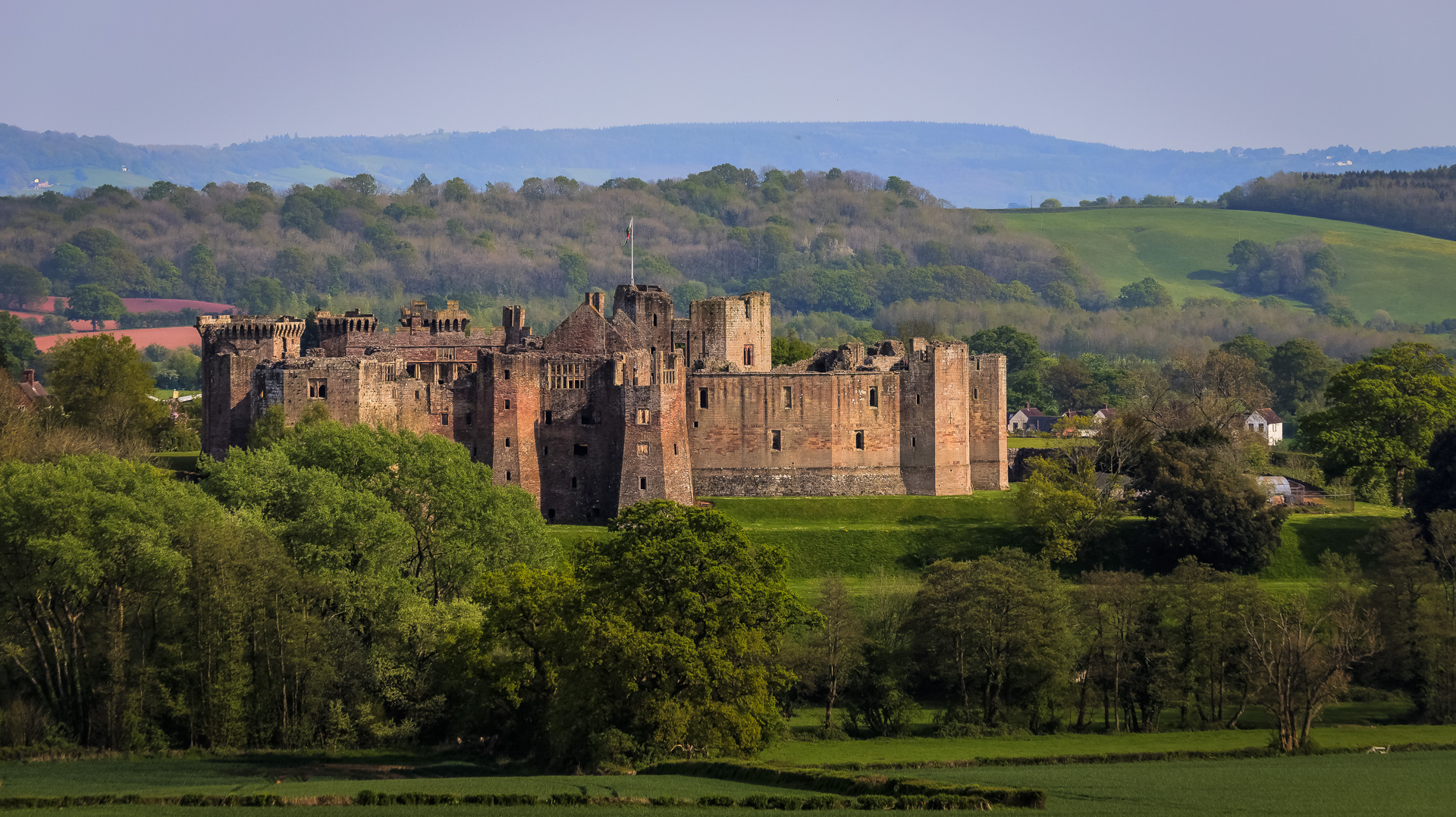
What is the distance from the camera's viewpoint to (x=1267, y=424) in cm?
13275

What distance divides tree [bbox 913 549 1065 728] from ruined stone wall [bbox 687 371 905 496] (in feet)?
80.9

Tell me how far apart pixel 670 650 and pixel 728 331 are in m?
46.5

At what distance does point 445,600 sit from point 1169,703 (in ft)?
81.5

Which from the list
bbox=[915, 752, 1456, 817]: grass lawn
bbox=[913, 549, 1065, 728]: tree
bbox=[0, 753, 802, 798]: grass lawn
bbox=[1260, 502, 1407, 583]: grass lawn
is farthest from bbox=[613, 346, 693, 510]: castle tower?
bbox=[915, 752, 1456, 817]: grass lawn

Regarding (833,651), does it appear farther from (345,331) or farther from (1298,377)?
(1298,377)

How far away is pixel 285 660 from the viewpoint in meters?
58.3

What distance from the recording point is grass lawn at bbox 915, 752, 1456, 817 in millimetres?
46812

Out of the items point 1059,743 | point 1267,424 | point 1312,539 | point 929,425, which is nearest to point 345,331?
point 929,425

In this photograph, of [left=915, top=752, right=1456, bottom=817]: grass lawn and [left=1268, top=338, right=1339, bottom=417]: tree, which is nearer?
[left=915, top=752, right=1456, bottom=817]: grass lawn

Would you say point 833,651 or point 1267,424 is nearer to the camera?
point 833,651

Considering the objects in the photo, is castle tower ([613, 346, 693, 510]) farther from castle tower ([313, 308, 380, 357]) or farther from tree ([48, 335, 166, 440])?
tree ([48, 335, 166, 440])

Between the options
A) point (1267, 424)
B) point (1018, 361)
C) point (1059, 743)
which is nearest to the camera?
point (1059, 743)

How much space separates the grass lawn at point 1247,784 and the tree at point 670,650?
5593 mm

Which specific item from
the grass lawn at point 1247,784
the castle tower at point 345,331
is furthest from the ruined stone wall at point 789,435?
the grass lawn at point 1247,784
